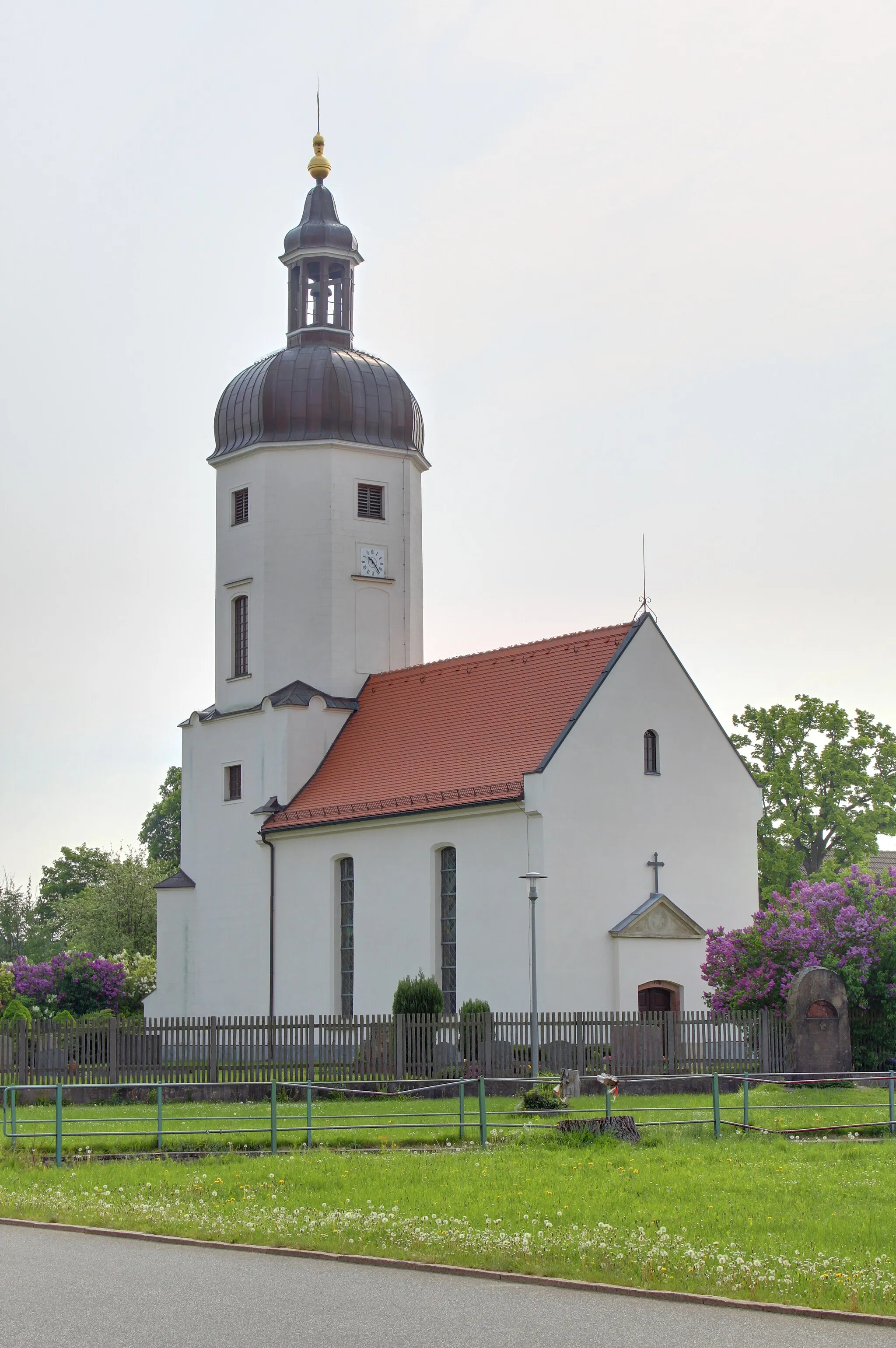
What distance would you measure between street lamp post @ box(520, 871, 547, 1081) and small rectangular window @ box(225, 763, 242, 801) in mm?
11556

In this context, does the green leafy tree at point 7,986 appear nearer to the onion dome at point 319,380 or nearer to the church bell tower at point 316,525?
the church bell tower at point 316,525

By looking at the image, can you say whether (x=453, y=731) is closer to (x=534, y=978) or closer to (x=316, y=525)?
(x=316, y=525)

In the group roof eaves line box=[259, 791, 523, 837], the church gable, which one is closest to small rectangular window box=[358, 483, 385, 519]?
roof eaves line box=[259, 791, 523, 837]

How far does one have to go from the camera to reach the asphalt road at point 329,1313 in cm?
976

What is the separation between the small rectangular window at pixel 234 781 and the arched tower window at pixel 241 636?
8.10 feet

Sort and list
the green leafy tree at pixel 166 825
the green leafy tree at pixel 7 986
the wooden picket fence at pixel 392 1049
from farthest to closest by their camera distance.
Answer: the green leafy tree at pixel 166 825 → the green leafy tree at pixel 7 986 → the wooden picket fence at pixel 392 1049

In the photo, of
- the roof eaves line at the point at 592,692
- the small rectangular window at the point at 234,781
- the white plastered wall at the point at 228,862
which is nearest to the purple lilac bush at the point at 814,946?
the roof eaves line at the point at 592,692

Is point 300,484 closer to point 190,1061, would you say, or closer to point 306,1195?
point 190,1061

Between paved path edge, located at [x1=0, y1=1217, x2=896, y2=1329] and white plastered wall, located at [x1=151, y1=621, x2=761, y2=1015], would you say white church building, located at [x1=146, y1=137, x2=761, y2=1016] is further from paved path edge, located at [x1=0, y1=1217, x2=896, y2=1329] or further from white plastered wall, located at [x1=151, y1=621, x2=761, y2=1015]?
paved path edge, located at [x1=0, y1=1217, x2=896, y2=1329]

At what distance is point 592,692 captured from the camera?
35219mm

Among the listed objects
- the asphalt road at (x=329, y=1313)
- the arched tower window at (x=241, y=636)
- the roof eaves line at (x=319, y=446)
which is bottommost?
the asphalt road at (x=329, y=1313)

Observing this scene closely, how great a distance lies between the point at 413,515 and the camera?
44688 mm

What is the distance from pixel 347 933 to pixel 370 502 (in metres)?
11.7

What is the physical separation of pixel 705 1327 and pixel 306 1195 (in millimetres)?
5502
